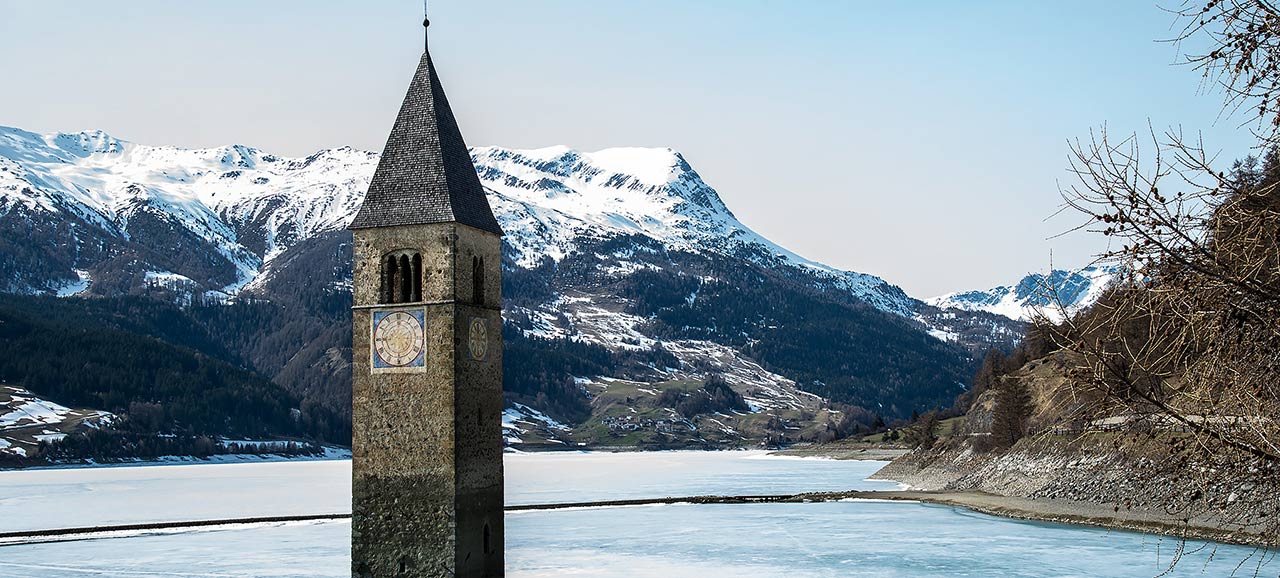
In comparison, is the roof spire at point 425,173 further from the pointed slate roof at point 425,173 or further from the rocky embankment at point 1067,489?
the rocky embankment at point 1067,489

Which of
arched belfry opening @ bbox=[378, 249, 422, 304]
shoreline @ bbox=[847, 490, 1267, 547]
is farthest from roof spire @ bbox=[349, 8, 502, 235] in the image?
shoreline @ bbox=[847, 490, 1267, 547]

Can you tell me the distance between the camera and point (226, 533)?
7781 cm

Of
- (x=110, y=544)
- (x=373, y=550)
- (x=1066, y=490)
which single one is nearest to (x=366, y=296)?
(x=373, y=550)

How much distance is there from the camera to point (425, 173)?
152ft

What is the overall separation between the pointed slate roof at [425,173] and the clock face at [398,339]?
352cm

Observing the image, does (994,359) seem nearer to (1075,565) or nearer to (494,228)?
(1075,565)

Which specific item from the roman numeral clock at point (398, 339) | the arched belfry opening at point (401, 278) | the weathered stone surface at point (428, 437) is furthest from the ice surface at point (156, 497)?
the arched belfry opening at point (401, 278)

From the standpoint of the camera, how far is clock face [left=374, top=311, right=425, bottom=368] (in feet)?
144

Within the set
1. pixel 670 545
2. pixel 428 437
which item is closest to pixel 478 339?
pixel 428 437

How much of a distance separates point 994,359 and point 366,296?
307 ft

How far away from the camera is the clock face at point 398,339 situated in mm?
43750

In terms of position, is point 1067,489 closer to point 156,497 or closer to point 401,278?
point 401,278

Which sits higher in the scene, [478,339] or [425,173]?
[425,173]

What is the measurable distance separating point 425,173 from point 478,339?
6617 millimetres
